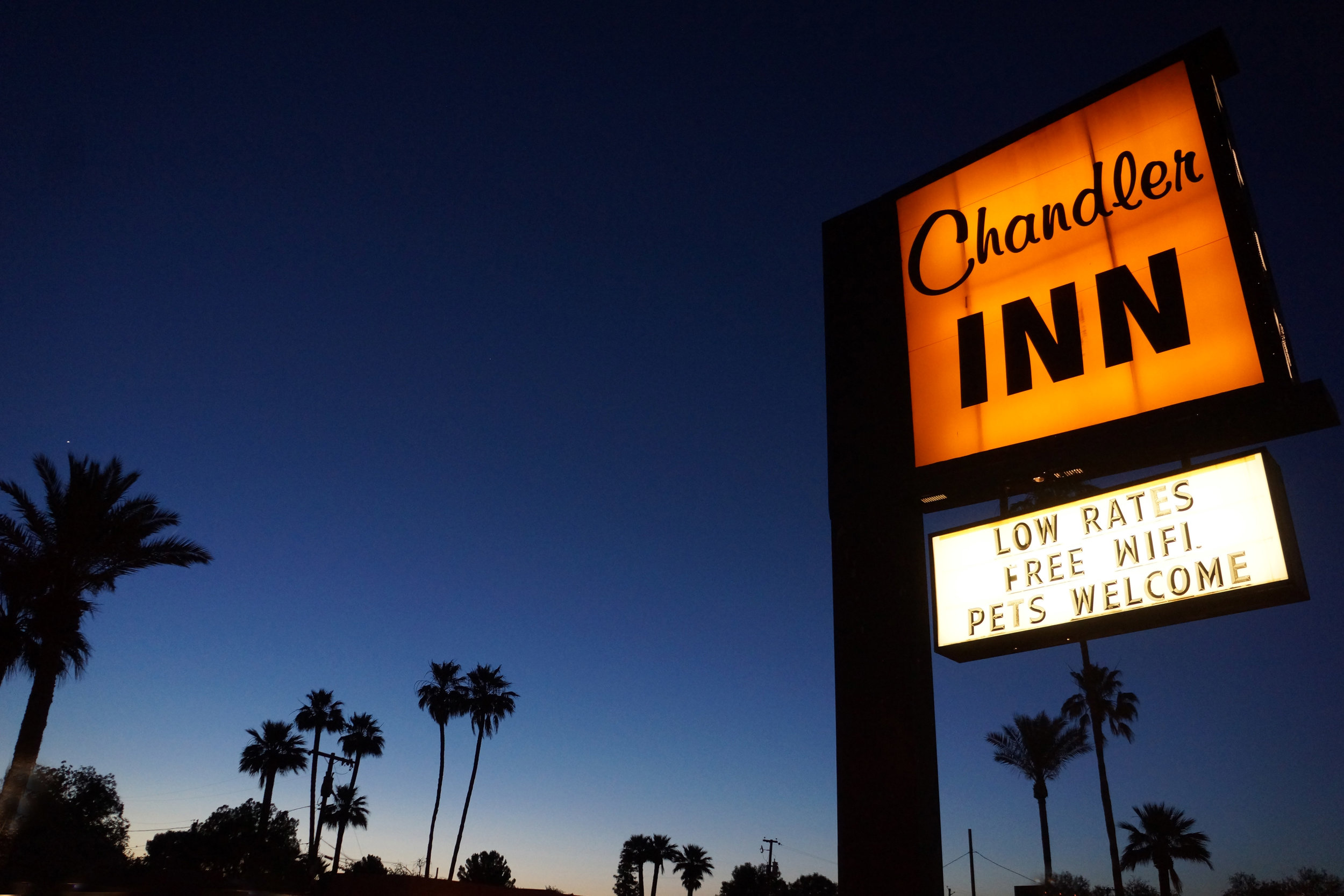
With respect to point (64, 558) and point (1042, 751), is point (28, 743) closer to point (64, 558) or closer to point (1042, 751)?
point (64, 558)

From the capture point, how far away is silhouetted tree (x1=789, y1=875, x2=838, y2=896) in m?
104

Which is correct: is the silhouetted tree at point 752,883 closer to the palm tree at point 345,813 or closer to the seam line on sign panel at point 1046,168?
the palm tree at point 345,813

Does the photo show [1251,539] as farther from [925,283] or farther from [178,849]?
[178,849]

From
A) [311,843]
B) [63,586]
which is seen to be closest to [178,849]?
[311,843]

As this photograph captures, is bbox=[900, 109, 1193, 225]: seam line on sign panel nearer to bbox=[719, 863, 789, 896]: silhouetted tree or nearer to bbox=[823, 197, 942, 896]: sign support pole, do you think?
bbox=[823, 197, 942, 896]: sign support pole

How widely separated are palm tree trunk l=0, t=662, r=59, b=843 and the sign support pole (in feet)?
74.5

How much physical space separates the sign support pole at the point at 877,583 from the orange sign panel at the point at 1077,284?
31cm

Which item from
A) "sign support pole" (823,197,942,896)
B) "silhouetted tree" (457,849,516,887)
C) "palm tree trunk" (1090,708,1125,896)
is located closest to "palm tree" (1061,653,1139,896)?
"palm tree trunk" (1090,708,1125,896)

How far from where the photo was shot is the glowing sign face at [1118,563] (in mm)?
5875

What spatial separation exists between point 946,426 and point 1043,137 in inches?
115

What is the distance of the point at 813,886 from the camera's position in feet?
348

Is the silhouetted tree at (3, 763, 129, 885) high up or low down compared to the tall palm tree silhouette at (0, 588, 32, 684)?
down

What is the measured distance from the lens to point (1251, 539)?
587 centimetres

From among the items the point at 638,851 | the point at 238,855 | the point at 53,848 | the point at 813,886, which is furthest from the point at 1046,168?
the point at 813,886
